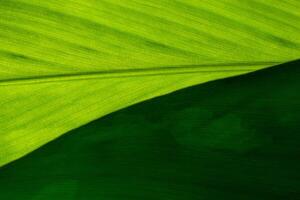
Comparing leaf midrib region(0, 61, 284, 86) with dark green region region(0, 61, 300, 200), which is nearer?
dark green region region(0, 61, 300, 200)

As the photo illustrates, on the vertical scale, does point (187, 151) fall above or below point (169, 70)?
below

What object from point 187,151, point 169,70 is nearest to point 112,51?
point 169,70

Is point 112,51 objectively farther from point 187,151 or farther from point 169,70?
point 187,151

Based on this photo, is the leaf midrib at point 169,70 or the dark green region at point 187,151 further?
the leaf midrib at point 169,70

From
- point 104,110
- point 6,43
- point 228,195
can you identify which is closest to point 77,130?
point 104,110

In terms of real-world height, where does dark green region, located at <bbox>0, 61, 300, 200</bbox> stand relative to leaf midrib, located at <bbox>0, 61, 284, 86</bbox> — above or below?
below
